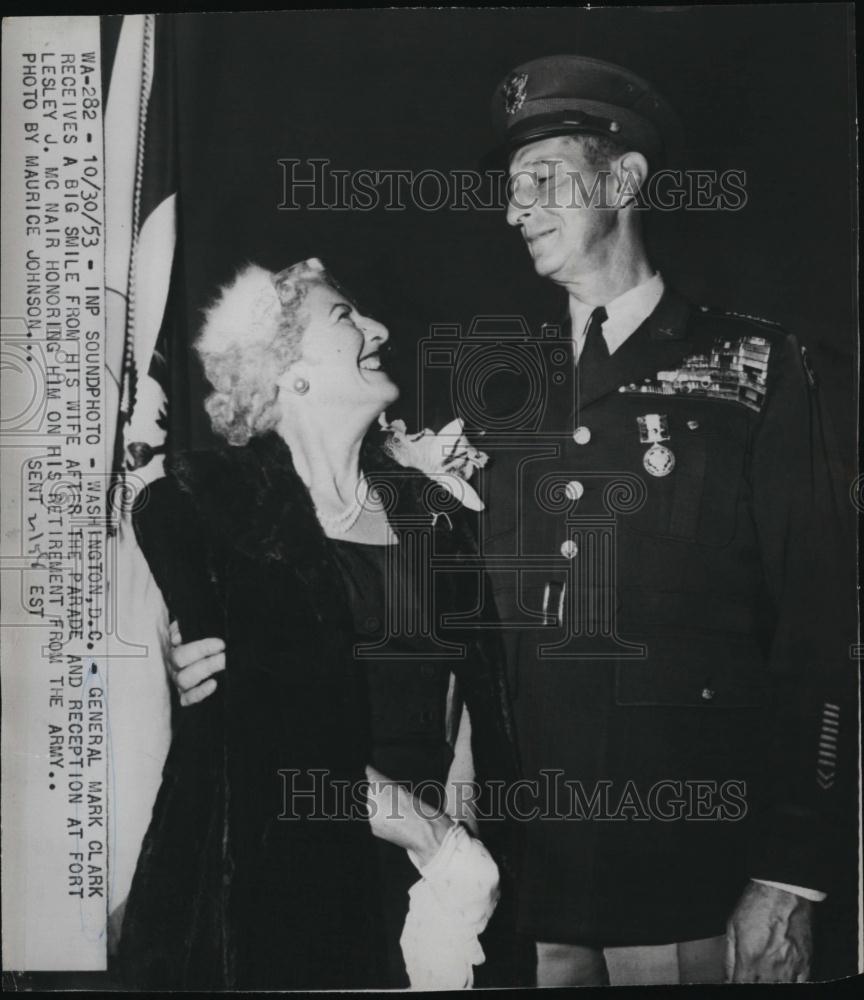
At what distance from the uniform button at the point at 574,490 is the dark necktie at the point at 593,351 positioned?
24 cm

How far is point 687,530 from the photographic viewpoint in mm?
2115

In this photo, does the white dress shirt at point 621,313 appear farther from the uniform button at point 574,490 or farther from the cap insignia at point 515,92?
the cap insignia at point 515,92

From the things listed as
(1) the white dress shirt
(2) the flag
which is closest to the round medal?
(1) the white dress shirt

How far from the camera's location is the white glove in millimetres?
2111

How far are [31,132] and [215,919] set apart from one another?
6.41 ft

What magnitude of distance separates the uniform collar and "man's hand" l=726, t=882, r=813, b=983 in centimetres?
135

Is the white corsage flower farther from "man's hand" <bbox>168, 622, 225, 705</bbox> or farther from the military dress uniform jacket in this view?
"man's hand" <bbox>168, 622, 225, 705</bbox>

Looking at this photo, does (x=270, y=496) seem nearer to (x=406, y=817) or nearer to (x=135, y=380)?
(x=135, y=380)

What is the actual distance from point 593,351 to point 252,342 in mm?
820

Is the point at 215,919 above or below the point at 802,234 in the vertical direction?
below

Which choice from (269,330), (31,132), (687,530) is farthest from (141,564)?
(687,530)

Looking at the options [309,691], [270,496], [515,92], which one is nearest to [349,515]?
[270,496]

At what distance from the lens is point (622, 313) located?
84.4 inches

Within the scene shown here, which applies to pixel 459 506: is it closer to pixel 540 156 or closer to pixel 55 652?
pixel 540 156
